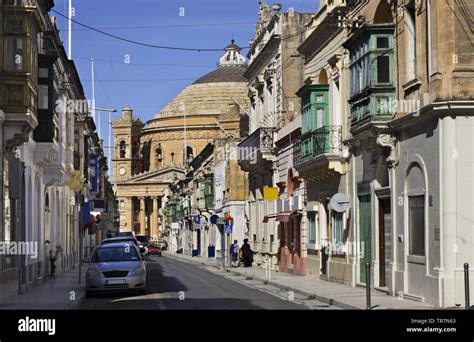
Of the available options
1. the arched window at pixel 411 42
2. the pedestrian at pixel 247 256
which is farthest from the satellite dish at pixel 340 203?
the pedestrian at pixel 247 256

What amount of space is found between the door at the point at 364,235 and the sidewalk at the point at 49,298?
327 inches

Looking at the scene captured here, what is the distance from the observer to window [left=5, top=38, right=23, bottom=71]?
2322 cm

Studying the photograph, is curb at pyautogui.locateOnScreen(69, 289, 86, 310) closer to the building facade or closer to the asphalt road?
the asphalt road

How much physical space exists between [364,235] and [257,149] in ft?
64.9

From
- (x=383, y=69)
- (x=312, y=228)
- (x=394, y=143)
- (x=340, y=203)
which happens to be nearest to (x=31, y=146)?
(x=340, y=203)

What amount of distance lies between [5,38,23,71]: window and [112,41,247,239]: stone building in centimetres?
11246

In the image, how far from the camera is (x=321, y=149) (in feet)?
99.3

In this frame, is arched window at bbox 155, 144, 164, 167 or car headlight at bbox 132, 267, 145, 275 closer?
car headlight at bbox 132, 267, 145, 275

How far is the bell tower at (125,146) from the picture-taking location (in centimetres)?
16150

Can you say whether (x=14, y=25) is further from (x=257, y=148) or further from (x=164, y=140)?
(x=164, y=140)

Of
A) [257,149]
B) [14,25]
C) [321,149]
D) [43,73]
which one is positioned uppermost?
[14,25]

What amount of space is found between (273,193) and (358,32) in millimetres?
16220

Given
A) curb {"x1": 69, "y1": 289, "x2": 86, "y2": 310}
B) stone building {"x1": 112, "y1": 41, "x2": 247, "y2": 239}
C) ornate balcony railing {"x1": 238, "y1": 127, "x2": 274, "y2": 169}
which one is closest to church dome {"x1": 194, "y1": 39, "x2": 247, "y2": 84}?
stone building {"x1": 112, "y1": 41, "x2": 247, "y2": 239}
